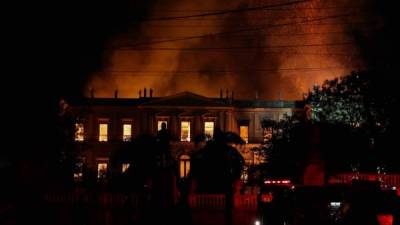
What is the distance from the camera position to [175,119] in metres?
72.2

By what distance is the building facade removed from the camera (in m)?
71.9

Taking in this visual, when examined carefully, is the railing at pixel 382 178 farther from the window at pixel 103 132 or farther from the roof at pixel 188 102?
the window at pixel 103 132

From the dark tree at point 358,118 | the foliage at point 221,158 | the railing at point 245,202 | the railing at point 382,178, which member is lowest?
the railing at point 245,202

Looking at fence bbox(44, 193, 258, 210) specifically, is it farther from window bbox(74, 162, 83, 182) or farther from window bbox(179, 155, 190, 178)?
window bbox(179, 155, 190, 178)

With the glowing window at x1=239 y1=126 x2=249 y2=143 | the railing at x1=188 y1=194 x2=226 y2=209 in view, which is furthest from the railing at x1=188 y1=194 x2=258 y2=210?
the glowing window at x1=239 y1=126 x2=249 y2=143

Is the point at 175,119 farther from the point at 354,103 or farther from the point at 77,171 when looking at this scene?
A: the point at 354,103

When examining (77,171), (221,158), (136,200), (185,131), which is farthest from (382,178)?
(185,131)

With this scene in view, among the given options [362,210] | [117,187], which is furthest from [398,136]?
[362,210]

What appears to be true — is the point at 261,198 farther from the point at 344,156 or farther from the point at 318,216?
the point at 344,156

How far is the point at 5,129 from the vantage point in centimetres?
3036

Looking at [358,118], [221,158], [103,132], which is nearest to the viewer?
[221,158]

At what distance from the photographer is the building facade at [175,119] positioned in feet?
236

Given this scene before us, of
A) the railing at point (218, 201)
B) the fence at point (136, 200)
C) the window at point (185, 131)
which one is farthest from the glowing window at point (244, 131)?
the railing at point (218, 201)

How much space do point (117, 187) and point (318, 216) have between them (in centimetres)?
2131
